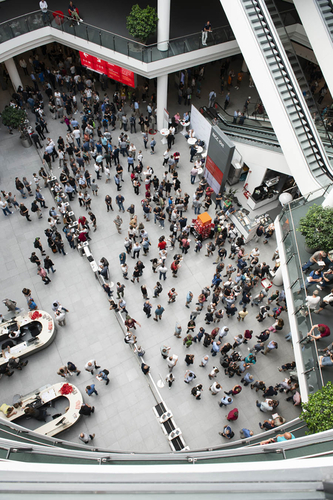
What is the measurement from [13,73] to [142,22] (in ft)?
26.8

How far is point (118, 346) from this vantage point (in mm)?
13023

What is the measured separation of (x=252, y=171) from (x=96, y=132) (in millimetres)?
8801

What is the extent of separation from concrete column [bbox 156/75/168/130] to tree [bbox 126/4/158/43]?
2.15 metres

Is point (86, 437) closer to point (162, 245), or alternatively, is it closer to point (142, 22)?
point (162, 245)

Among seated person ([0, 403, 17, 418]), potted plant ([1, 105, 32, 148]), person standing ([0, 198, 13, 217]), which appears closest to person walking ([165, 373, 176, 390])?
seated person ([0, 403, 17, 418])

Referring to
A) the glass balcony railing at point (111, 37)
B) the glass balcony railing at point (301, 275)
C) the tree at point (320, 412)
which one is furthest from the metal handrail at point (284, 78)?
the tree at point (320, 412)

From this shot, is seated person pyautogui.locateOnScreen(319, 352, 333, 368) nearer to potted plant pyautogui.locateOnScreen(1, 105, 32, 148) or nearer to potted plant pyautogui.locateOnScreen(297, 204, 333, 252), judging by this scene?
potted plant pyautogui.locateOnScreen(297, 204, 333, 252)

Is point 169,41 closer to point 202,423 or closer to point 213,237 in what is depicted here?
point 213,237

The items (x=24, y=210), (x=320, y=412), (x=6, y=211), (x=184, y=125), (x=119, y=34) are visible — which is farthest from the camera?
(x=184, y=125)

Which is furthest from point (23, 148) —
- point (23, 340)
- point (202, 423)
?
point (202, 423)

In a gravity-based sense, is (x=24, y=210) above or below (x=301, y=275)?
above

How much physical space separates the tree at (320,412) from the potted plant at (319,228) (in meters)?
4.49

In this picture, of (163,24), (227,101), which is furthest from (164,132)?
(227,101)

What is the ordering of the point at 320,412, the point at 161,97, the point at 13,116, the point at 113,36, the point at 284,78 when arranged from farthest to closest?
the point at 161,97, the point at 13,116, the point at 113,36, the point at 284,78, the point at 320,412
